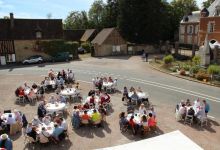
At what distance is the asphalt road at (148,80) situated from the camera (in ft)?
72.5

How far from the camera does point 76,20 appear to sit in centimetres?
8888

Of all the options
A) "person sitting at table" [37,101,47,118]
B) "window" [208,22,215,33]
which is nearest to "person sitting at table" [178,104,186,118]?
"person sitting at table" [37,101,47,118]

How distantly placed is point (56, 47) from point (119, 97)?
26.9 meters

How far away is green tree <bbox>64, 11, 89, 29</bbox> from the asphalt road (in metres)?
46.9

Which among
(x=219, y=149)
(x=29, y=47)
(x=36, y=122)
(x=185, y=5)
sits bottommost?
(x=219, y=149)

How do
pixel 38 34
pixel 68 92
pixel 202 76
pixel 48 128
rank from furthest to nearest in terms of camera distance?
pixel 38 34, pixel 202 76, pixel 68 92, pixel 48 128

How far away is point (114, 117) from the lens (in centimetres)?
1767

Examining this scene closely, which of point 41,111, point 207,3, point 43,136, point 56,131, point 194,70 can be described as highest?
point 207,3

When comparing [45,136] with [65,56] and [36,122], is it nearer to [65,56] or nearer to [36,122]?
[36,122]

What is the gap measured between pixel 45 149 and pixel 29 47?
34594mm

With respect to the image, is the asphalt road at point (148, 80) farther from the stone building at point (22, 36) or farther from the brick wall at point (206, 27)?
the brick wall at point (206, 27)

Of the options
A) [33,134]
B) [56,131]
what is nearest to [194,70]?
[56,131]

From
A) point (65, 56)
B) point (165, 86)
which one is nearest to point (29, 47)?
point (65, 56)

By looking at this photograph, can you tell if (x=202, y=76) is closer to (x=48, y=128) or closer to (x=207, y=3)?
(x=48, y=128)
